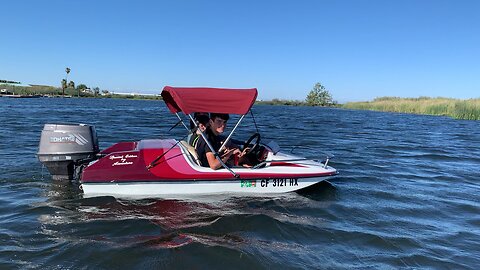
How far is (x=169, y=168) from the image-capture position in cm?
705

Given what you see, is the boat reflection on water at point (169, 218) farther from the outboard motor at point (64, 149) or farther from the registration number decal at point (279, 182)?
the outboard motor at point (64, 149)

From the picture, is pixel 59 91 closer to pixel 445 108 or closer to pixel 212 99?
pixel 445 108

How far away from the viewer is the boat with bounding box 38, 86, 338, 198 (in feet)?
22.4

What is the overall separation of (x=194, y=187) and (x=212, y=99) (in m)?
1.75

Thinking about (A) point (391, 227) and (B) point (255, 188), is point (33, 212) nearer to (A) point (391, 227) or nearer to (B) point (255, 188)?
(B) point (255, 188)

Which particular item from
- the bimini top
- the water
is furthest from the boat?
the water

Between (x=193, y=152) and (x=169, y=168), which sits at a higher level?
(x=193, y=152)

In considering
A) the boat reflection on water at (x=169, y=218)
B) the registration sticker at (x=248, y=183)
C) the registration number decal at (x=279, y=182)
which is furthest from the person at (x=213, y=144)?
the registration number decal at (x=279, y=182)

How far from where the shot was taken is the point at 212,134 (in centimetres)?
744

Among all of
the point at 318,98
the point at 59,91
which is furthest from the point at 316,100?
the point at 59,91

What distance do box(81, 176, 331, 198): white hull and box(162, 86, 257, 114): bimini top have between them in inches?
57.8

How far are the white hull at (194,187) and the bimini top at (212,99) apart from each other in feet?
4.82

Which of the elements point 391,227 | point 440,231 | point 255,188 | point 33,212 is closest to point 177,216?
point 255,188

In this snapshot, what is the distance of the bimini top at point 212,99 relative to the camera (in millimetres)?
6629
